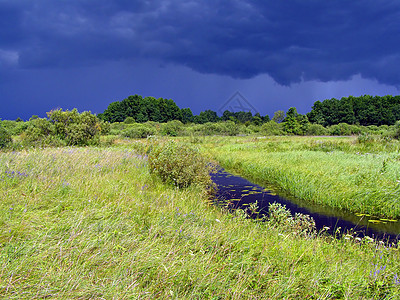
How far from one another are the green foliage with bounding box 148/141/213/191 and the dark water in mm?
1153

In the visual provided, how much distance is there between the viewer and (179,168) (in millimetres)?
9320

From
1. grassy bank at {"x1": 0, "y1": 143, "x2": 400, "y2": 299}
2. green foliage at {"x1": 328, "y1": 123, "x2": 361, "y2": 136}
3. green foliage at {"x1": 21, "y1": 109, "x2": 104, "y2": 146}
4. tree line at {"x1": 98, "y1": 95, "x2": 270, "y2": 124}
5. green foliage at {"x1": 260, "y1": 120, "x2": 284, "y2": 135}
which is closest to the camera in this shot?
grassy bank at {"x1": 0, "y1": 143, "x2": 400, "y2": 299}

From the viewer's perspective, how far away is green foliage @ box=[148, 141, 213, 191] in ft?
30.5

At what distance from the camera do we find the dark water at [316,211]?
6840 millimetres

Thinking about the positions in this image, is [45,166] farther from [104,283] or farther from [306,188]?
[306,188]

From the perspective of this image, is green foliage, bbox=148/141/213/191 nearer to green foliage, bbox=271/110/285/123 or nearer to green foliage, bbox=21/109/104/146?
green foliage, bbox=21/109/104/146

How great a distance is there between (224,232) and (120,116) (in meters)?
83.5

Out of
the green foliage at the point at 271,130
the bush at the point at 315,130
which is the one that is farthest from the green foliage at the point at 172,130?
the bush at the point at 315,130

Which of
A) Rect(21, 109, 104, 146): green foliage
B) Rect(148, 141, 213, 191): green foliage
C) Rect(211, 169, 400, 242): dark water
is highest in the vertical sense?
Rect(21, 109, 104, 146): green foliage

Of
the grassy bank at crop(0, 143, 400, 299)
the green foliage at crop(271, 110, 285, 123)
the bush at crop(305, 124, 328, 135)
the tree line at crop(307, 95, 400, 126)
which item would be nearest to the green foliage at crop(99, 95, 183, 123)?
the green foliage at crop(271, 110, 285, 123)

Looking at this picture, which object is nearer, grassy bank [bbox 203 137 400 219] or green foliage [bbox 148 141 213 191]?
grassy bank [bbox 203 137 400 219]

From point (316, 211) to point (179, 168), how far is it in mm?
5075

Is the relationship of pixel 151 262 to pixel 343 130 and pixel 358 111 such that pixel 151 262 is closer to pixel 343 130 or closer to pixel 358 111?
pixel 343 130

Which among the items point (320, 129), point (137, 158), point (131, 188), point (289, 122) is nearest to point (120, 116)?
point (289, 122)
